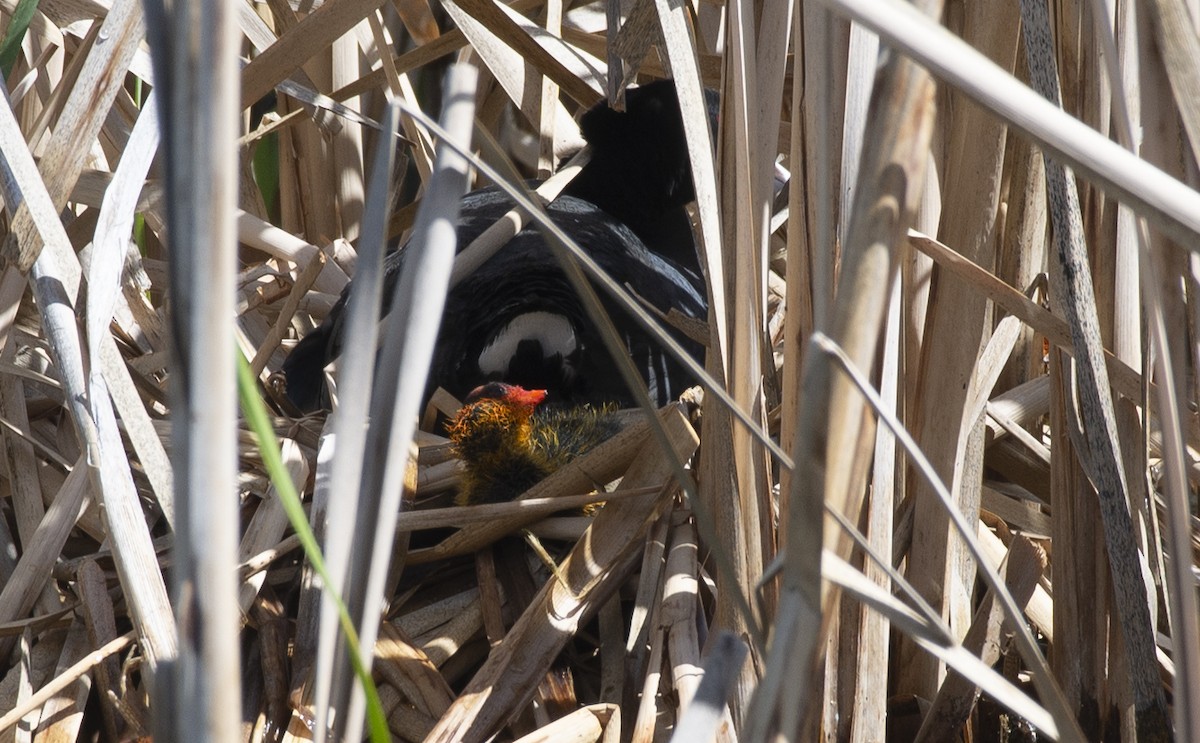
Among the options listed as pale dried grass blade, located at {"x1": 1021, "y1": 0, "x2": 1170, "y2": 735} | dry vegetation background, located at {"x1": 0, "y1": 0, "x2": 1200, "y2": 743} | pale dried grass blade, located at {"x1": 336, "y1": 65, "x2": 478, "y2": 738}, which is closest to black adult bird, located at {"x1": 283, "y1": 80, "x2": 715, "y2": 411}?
dry vegetation background, located at {"x1": 0, "y1": 0, "x2": 1200, "y2": 743}

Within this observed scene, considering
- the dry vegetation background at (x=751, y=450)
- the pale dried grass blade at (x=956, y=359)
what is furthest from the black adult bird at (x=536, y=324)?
the pale dried grass blade at (x=956, y=359)

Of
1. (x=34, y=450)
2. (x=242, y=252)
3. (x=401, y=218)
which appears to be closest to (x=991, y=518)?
(x=34, y=450)

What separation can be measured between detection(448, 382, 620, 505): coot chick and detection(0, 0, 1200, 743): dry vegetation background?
0.23 feet

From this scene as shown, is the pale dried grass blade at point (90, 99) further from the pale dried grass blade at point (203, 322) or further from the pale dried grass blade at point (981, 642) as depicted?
Result: the pale dried grass blade at point (981, 642)

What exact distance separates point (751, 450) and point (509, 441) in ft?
1.77

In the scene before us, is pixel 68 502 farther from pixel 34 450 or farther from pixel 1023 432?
pixel 1023 432

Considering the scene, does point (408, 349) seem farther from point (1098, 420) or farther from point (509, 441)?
point (509, 441)

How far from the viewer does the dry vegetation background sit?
49 centimetres

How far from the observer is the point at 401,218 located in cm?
228

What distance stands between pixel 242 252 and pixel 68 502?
1186mm

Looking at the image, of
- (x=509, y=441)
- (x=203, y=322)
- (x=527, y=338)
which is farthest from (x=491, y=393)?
(x=203, y=322)

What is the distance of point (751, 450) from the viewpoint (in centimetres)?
94

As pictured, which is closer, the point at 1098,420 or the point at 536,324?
the point at 1098,420

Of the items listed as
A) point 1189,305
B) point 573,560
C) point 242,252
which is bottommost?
point 573,560
